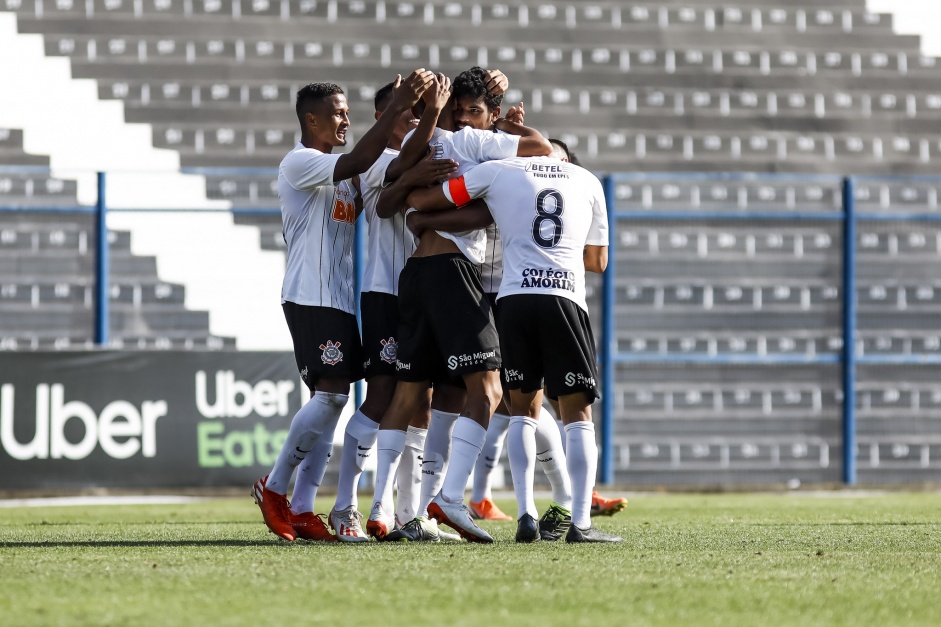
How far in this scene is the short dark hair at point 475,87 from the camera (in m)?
5.64

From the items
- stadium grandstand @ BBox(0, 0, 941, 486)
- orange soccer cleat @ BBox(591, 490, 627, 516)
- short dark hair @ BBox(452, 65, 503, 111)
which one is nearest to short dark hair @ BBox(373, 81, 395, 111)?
short dark hair @ BBox(452, 65, 503, 111)

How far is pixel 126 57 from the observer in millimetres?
14422

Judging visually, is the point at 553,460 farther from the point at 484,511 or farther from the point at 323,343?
the point at 484,511

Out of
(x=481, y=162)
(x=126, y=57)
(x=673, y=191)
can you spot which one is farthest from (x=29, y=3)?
(x=481, y=162)

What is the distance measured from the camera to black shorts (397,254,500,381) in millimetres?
5363

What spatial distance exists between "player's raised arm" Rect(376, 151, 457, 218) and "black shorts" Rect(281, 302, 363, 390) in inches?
19.6

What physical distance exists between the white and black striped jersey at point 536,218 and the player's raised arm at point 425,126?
→ 0.23m

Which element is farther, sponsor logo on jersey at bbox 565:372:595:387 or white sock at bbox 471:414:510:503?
white sock at bbox 471:414:510:503

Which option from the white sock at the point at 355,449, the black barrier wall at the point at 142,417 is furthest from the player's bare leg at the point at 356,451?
the black barrier wall at the point at 142,417

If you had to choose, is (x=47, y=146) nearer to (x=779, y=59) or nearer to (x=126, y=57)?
(x=126, y=57)

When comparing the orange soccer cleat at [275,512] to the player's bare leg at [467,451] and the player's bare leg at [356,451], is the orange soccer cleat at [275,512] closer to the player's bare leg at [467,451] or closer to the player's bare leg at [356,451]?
the player's bare leg at [356,451]

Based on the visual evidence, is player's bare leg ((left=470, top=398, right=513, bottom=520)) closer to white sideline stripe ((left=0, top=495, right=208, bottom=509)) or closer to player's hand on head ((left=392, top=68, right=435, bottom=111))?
player's hand on head ((left=392, top=68, right=435, bottom=111))

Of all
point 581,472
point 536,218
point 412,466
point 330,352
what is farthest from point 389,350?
point 581,472

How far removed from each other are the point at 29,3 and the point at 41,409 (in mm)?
6669
